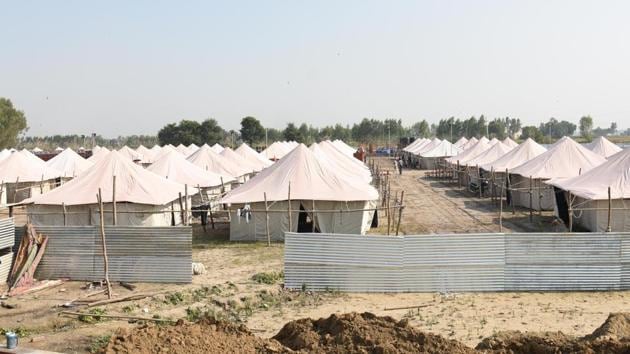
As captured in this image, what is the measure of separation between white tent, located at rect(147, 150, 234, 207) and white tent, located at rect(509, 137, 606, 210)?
13.9m

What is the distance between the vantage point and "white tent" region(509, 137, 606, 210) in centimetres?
2753

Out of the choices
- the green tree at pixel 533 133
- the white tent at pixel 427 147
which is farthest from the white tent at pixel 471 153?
the green tree at pixel 533 133

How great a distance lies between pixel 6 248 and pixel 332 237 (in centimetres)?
836

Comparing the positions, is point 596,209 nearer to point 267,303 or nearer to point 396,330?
point 267,303

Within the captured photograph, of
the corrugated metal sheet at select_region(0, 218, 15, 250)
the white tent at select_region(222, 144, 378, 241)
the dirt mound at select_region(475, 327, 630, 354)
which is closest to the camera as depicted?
the dirt mound at select_region(475, 327, 630, 354)

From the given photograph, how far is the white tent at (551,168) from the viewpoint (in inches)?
1084

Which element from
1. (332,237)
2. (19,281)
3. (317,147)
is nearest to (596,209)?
(332,237)

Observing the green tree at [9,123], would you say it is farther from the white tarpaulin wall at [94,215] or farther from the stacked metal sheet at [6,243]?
the stacked metal sheet at [6,243]

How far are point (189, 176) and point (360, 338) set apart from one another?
22046 mm

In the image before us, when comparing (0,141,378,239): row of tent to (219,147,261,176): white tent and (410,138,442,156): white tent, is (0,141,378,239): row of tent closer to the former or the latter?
(219,147,261,176): white tent

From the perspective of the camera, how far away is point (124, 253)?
1479 centimetres

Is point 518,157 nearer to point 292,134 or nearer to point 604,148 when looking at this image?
point 604,148

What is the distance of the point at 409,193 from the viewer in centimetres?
3759

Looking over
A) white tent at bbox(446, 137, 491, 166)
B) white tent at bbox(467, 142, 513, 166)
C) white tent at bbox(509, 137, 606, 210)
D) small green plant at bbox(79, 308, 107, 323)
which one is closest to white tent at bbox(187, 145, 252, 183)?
white tent at bbox(467, 142, 513, 166)
